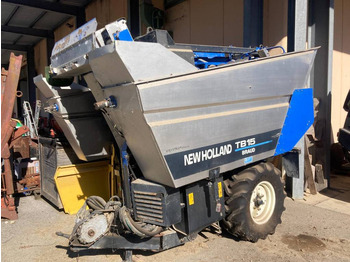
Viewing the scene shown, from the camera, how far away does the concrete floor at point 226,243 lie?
10.9 feet

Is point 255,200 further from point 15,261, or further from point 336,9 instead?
point 336,9

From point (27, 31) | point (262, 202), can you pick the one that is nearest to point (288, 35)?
point (262, 202)

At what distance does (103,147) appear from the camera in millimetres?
3914

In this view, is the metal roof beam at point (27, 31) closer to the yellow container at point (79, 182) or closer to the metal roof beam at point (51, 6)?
the metal roof beam at point (51, 6)

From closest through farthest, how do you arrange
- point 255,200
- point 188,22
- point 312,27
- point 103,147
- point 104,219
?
1. point 104,219
2. point 255,200
3. point 103,147
4. point 312,27
5. point 188,22

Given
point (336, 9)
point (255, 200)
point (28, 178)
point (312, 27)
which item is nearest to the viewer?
point (255, 200)

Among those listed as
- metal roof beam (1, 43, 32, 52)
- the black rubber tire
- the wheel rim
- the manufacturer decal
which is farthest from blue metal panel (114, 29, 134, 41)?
metal roof beam (1, 43, 32, 52)

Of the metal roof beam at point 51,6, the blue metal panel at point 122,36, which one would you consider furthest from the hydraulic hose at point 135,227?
the metal roof beam at point 51,6

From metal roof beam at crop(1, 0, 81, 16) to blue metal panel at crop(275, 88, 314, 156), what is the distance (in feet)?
33.3

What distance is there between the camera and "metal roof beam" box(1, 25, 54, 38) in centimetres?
1392

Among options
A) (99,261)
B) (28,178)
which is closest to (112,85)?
(99,261)

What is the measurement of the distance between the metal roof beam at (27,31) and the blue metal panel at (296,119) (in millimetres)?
14207

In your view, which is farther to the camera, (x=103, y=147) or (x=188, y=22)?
(x=188, y=22)

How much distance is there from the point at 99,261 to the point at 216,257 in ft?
4.10
